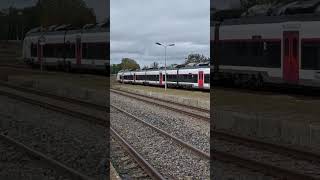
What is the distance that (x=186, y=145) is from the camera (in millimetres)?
9578

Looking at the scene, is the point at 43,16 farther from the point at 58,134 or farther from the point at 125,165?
the point at 58,134

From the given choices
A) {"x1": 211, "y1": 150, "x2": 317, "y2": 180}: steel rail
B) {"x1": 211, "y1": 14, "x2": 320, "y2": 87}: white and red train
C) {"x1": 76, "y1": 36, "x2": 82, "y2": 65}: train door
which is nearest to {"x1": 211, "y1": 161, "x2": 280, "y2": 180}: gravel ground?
{"x1": 211, "y1": 150, "x2": 317, "y2": 180}: steel rail

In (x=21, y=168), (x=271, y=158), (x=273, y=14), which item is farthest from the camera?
(x=271, y=158)

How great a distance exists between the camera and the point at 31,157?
7.78 m

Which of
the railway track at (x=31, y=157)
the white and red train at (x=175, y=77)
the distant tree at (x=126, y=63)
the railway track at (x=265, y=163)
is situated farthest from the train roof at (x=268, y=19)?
the white and red train at (x=175, y=77)

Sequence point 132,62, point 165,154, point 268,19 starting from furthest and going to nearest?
point 132,62, point 165,154, point 268,19

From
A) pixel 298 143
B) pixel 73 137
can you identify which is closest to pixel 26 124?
pixel 73 137

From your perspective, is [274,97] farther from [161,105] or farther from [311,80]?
Result: [161,105]

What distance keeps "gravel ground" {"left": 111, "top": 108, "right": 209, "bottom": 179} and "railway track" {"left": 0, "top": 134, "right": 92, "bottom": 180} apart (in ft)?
5.33

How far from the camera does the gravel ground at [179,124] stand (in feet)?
35.6

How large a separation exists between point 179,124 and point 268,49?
722 cm

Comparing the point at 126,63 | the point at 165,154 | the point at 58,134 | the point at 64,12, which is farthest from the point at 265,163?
the point at 126,63

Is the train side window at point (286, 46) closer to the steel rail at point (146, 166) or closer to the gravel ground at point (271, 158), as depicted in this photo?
the gravel ground at point (271, 158)

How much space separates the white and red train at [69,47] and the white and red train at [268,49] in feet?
4.81
